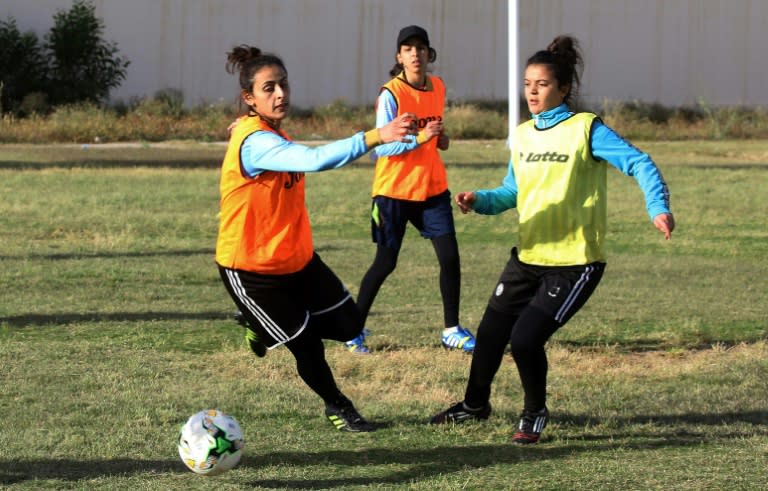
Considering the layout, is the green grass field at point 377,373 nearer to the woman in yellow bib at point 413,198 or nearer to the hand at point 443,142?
the woman in yellow bib at point 413,198

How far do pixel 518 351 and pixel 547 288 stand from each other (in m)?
0.31

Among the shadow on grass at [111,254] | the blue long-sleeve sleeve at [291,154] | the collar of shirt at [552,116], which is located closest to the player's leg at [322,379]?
the blue long-sleeve sleeve at [291,154]

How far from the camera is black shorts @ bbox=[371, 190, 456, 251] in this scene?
849cm

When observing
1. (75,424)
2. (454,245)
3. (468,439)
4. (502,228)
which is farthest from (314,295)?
(502,228)

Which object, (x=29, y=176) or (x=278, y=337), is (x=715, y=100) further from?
(x=278, y=337)

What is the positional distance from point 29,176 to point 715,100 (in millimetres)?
20645

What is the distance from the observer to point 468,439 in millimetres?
6156

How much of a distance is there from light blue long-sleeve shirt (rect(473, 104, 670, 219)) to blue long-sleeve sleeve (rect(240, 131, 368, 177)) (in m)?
1.12

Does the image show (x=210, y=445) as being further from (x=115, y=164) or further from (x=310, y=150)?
(x=115, y=164)

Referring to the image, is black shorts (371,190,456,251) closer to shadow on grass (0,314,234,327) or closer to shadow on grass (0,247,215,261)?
shadow on grass (0,314,234,327)

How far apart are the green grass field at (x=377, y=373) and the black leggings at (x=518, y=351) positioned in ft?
0.66

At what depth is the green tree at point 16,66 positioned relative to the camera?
96.6ft

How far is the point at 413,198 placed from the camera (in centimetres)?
847

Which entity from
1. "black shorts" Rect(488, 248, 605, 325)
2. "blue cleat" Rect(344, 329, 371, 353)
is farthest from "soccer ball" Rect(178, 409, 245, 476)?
"blue cleat" Rect(344, 329, 371, 353)
